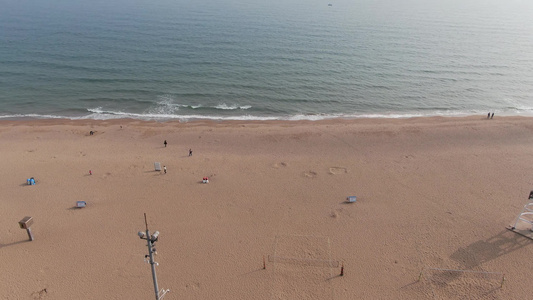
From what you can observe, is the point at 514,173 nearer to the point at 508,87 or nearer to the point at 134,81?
the point at 508,87

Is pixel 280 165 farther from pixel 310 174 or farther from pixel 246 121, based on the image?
pixel 246 121

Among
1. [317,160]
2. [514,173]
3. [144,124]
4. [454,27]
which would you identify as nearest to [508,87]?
[514,173]

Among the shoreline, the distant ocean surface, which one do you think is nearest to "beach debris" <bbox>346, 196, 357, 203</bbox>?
the shoreline

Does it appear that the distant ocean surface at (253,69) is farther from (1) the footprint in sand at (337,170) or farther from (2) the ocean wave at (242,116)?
(1) the footprint in sand at (337,170)

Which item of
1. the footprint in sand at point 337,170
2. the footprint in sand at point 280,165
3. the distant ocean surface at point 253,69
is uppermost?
the distant ocean surface at point 253,69

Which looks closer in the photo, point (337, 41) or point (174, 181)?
point (174, 181)

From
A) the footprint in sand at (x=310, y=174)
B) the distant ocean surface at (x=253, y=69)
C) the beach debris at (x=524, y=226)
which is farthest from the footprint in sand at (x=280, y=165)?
the beach debris at (x=524, y=226)
